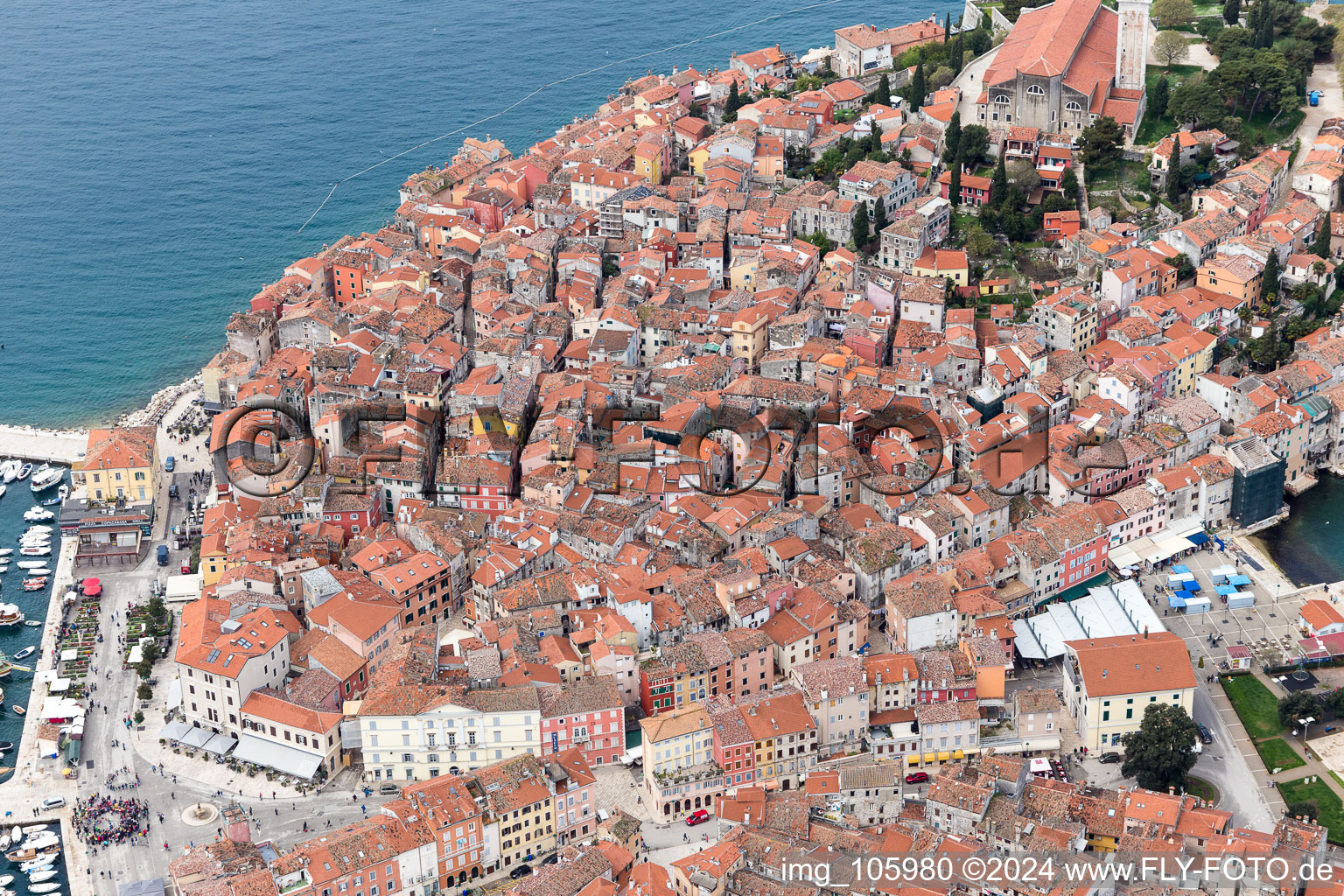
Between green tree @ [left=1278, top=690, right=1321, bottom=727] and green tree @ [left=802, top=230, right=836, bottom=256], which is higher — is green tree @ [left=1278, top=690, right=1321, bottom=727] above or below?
below

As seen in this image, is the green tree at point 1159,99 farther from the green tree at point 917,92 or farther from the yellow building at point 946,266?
the yellow building at point 946,266

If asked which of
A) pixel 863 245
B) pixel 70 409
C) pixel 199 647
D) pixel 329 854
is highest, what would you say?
pixel 863 245

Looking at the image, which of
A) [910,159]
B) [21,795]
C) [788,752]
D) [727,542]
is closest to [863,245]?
[910,159]

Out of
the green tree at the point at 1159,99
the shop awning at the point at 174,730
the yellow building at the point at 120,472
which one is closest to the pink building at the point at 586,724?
the shop awning at the point at 174,730

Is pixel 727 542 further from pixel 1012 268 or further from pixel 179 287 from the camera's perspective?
pixel 179 287

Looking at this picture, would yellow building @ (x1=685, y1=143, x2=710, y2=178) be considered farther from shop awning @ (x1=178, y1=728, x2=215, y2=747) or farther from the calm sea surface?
shop awning @ (x1=178, y1=728, x2=215, y2=747)

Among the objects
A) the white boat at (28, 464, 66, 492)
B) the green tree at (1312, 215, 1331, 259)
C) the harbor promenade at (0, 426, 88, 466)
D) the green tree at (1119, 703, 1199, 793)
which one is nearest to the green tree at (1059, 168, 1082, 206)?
the green tree at (1312, 215, 1331, 259)

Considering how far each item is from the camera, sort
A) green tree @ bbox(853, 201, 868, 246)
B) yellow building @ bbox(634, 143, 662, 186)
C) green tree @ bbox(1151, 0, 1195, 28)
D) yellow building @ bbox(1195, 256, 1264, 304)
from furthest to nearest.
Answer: green tree @ bbox(1151, 0, 1195, 28) → yellow building @ bbox(634, 143, 662, 186) → green tree @ bbox(853, 201, 868, 246) → yellow building @ bbox(1195, 256, 1264, 304)
